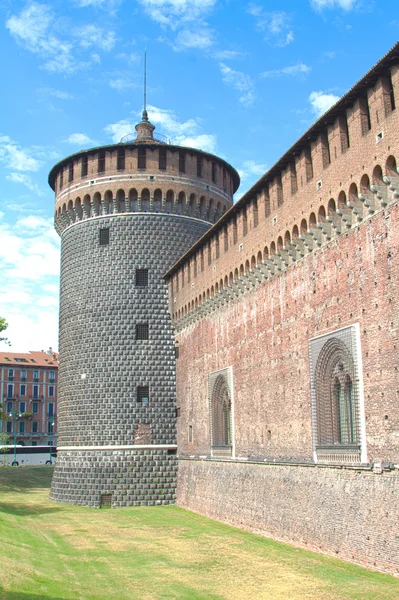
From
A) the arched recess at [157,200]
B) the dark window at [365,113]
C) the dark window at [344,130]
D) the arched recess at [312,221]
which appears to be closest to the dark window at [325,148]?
the dark window at [344,130]

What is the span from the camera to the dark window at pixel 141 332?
2808cm

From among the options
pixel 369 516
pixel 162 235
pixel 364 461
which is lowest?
pixel 369 516

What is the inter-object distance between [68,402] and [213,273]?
9.62 m

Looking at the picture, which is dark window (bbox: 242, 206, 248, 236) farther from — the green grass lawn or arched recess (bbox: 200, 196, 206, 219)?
the green grass lawn

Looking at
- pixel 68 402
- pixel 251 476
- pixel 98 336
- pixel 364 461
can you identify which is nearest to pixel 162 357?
pixel 98 336

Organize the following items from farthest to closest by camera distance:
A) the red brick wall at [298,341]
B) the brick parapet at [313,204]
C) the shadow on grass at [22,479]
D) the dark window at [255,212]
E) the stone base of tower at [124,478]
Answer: the shadow on grass at [22,479] < the stone base of tower at [124,478] < the dark window at [255,212] < the brick parapet at [313,204] < the red brick wall at [298,341]

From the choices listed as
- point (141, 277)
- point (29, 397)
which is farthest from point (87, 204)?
Result: point (29, 397)

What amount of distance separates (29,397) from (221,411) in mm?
54791

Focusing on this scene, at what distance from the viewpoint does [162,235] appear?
29281 mm

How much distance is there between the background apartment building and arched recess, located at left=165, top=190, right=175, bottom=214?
1897 inches

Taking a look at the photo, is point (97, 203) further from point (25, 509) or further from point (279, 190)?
point (25, 509)

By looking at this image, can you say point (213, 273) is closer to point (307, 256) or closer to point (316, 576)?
point (307, 256)

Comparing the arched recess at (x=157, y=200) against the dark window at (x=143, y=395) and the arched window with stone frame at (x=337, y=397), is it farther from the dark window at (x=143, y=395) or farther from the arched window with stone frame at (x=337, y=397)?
the arched window with stone frame at (x=337, y=397)

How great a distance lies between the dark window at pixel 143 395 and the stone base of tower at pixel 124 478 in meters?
1.96
